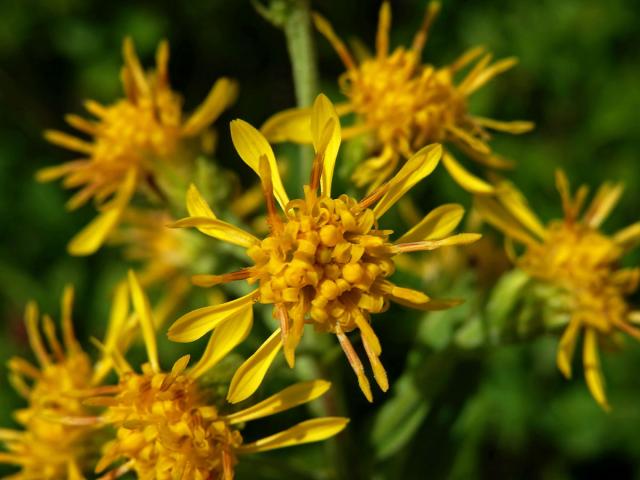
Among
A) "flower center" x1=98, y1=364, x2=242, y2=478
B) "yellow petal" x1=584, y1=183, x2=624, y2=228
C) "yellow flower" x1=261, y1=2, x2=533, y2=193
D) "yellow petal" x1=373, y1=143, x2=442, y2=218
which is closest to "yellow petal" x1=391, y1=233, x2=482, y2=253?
"yellow petal" x1=373, y1=143, x2=442, y2=218

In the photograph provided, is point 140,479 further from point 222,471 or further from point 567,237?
point 567,237

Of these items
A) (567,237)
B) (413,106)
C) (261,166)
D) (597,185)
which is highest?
(261,166)

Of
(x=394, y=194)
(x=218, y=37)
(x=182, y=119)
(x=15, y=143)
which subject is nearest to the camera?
(x=394, y=194)

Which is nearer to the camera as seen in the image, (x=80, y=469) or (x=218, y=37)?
(x=80, y=469)

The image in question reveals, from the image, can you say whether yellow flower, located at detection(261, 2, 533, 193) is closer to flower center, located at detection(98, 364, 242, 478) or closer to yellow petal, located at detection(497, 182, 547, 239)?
yellow petal, located at detection(497, 182, 547, 239)

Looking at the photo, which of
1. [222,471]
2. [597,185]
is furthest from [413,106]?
[597,185]

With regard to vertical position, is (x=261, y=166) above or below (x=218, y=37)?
above

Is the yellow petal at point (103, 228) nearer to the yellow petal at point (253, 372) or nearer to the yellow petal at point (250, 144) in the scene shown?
the yellow petal at point (250, 144)

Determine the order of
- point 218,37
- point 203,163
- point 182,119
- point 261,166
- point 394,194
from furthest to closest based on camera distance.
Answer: point 218,37 → point 182,119 → point 203,163 → point 394,194 → point 261,166
